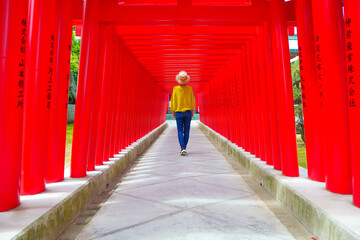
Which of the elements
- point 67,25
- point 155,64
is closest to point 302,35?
point 67,25

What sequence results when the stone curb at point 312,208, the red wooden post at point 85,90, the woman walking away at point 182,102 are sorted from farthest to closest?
the woman walking away at point 182,102 < the red wooden post at point 85,90 < the stone curb at point 312,208

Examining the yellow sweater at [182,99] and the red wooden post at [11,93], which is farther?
the yellow sweater at [182,99]

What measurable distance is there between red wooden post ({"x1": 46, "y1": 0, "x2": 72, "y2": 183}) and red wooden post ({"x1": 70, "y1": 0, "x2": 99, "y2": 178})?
348 millimetres

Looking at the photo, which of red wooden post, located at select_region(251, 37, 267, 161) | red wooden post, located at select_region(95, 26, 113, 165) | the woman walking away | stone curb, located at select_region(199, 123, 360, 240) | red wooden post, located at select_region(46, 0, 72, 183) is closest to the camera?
stone curb, located at select_region(199, 123, 360, 240)

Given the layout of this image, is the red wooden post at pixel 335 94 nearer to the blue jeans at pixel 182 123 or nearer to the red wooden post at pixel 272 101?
the red wooden post at pixel 272 101

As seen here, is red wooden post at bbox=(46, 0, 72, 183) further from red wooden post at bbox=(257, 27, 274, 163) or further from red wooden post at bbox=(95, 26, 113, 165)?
red wooden post at bbox=(257, 27, 274, 163)

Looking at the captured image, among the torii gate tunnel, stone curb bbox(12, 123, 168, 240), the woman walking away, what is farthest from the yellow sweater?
stone curb bbox(12, 123, 168, 240)

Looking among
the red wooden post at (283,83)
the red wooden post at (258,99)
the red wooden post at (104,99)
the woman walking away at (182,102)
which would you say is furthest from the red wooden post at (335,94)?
the woman walking away at (182,102)

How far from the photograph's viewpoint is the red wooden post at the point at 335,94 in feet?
8.42

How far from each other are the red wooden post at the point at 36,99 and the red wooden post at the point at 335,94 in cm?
247

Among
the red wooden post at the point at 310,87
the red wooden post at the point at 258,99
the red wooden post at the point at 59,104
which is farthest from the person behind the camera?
the red wooden post at the point at 258,99

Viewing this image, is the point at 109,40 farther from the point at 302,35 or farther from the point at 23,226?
the point at 23,226

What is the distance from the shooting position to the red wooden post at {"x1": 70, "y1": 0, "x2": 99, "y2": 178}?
357 centimetres

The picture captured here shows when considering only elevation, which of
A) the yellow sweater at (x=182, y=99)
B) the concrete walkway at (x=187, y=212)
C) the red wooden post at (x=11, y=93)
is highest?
the yellow sweater at (x=182, y=99)
